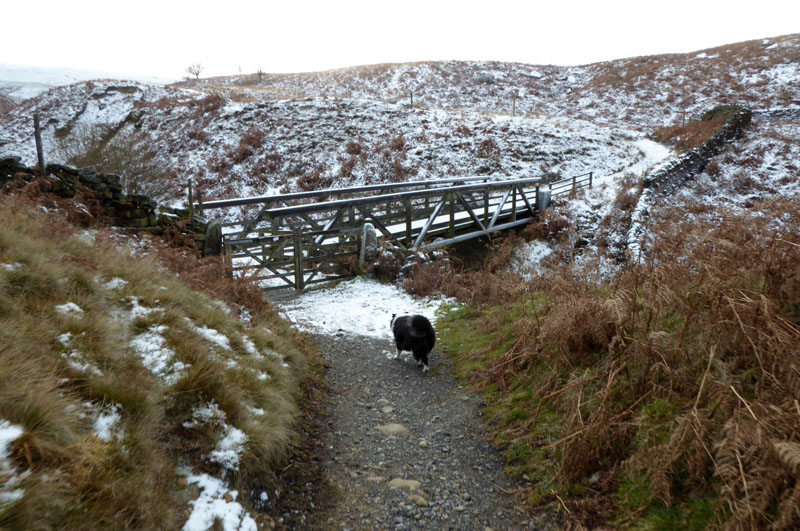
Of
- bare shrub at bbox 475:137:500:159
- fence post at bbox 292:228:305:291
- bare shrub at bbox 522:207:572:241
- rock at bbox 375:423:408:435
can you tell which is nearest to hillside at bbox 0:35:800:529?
rock at bbox 375:423:408:435

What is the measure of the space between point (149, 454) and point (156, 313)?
1.83 meters

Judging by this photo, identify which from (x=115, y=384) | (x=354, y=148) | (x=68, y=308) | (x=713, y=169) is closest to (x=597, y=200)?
(x=713, y=169)

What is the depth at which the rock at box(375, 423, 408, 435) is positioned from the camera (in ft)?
13.6

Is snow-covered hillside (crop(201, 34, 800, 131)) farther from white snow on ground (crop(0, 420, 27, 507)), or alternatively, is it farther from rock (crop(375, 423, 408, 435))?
white snow on ground (crop(0, 420, 27, 507))

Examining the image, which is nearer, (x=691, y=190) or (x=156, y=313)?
(x=156, y=313)

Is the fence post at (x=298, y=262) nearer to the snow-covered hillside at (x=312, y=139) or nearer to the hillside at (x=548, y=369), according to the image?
the hillside at (x=548, y=369)

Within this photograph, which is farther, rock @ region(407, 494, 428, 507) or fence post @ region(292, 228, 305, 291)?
fence post @ region(292, 228, 305, 291)

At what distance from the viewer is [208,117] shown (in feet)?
91.8

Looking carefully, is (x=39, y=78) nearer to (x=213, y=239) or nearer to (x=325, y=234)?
(x=213, y=239)

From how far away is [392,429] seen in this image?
13.8ft

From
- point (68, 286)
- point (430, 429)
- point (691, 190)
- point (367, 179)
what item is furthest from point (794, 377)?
point (367, 179)

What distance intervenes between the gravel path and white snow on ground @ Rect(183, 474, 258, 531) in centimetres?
40

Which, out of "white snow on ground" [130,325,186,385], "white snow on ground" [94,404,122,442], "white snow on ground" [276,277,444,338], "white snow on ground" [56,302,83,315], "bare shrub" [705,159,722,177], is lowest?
"white snow on ground" [276,277,444,338]

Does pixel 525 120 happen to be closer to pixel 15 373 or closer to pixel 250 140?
pixel 250 140
